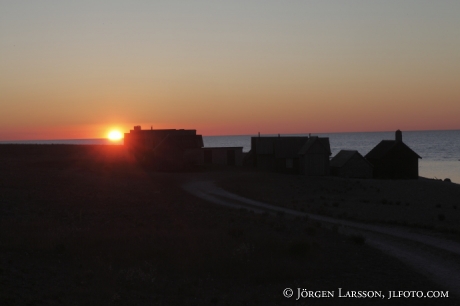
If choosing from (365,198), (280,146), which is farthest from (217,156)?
(365,198)

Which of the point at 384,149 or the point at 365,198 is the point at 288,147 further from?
the point at 365,198

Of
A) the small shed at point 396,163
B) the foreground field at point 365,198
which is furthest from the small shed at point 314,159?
the small shed at point 396,163

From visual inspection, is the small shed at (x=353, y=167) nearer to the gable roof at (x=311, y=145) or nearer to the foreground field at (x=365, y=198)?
the gable roof at (x=311, y=145)

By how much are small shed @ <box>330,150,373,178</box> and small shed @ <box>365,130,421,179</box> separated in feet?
4.54

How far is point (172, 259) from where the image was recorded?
50.5ft

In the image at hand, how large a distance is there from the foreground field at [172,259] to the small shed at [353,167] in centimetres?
3873

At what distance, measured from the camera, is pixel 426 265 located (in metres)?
16.0

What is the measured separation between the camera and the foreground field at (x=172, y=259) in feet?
39.7

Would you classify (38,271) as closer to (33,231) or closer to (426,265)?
(33,231)

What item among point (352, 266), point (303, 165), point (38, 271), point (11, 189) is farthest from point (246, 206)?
point (303, 165)

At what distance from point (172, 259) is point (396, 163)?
53.0 m

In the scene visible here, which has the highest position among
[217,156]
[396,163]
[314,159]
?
[217,156]

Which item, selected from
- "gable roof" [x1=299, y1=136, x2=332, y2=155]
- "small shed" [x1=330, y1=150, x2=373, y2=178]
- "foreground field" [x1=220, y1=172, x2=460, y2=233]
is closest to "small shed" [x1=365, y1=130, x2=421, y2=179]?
"small shed" [x1=330, y1=150, x2=373, y2=178]

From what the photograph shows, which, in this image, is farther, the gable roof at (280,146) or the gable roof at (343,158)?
the gable roof at (280,146)
